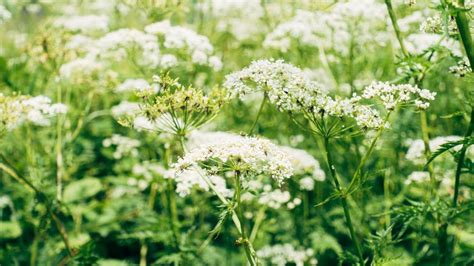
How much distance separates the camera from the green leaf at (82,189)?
6500 millimetres

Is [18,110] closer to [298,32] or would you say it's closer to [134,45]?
[134,45]

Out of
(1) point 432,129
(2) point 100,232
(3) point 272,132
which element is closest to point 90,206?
(2) point 100,232

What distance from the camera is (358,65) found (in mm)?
6305

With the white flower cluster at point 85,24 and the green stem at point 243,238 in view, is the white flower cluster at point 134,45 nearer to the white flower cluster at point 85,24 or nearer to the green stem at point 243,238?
the white flower cluster at point 85,24

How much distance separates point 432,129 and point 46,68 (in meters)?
4.84

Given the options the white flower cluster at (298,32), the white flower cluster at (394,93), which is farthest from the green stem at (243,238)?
the white flower cluster at (298,32)

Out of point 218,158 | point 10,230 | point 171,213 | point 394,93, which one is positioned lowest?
point 10,230

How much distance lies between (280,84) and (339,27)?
3206 mm

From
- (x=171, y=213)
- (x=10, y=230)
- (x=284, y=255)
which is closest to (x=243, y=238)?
(x=171, y=213)

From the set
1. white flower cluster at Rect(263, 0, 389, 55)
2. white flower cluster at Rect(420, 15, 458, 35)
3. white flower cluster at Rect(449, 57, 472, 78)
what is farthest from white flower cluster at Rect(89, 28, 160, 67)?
white flower cluster at Rect(449, 57, 472, 78)

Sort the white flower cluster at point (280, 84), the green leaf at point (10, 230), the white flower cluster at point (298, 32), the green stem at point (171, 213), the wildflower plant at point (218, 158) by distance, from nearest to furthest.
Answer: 1. the white flower cluster at point (280, 84)
2. the wildflower plant at point (218, 158)
3. the green stem at point (171, 213)
4. the green leaf at point (10, 230)
5. the white flower cluster at point (298, 32)

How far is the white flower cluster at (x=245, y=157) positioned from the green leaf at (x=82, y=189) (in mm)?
3602

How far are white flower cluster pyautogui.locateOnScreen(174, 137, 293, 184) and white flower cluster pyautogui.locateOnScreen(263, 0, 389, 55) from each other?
3.12 metres

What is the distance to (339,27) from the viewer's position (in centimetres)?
648
